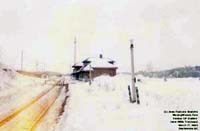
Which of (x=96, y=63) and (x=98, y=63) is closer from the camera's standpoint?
(x=96, y=63)

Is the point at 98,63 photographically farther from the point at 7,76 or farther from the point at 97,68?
the point at 7,76

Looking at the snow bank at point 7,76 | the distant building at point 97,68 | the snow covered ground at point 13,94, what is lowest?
the snow covered ground at point 13,94

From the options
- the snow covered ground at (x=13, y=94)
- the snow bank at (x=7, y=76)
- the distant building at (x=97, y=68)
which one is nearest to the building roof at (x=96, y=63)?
the distant building at (x=97, y=68)

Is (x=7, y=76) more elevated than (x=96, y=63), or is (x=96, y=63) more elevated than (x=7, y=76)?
(x=96, y=63)

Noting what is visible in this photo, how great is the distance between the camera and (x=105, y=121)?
15.1 meters

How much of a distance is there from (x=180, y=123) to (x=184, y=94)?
13.8 metres

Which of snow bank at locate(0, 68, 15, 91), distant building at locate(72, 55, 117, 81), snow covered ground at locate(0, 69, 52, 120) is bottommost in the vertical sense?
snow covered ground at locate(0, 69, 52, 120)

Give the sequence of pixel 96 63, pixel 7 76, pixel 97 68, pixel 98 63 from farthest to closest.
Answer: pixel 98 63 < pixel 96 63 < pixel 97 68 < pixel 7 76

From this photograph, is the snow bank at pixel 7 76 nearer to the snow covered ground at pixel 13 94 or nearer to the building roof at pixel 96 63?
the snow covered ground at pixel 13 94

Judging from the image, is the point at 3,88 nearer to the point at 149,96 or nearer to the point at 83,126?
the point at 149,96

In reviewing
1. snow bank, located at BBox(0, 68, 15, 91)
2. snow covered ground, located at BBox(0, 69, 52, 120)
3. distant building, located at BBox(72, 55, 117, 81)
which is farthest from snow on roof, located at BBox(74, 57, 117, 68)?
snow covered ground, located at BBox(0, 69, 52, 120)

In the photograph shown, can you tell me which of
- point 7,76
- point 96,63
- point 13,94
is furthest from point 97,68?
point 13,94

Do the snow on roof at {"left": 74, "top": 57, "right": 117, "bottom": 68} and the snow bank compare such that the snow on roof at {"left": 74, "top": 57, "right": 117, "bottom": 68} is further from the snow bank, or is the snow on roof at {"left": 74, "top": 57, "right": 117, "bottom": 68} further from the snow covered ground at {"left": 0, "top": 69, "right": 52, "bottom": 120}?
Answer: the snow covered ground at {"left": 0, "top": 69, "right": 52, "bottom": 120}

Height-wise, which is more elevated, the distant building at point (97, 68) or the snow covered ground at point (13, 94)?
the distant building at point (97, 68)
